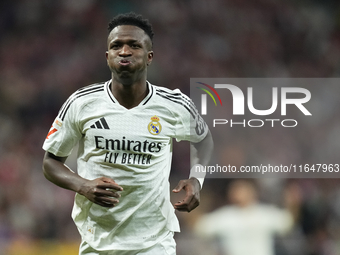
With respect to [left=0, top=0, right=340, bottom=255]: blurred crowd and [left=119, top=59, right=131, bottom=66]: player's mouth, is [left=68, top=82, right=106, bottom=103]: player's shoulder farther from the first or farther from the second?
[left=0, top=0, right=340, bottom=255]: blurred crowd

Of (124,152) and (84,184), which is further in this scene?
(124,152)

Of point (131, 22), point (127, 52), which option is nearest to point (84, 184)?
point (127, 52)

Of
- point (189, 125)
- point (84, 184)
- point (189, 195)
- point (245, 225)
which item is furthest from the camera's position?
point (245, 225)

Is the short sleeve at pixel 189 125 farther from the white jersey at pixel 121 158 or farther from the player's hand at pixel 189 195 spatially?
the player's hand at pixel 189 195

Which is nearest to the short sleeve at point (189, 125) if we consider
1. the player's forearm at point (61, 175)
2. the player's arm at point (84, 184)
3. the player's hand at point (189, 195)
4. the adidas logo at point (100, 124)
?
the player's hand at point (189, 195)

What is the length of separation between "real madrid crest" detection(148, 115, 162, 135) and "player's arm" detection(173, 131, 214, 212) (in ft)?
1.18

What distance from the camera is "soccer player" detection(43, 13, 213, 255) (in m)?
3.00

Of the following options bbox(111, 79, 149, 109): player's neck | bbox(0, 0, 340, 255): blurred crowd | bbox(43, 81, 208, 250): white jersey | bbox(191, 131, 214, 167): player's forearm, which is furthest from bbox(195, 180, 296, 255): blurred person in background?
bbox(111, 79, 149, 109): player's neck

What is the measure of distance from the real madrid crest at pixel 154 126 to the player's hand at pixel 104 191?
487 millimetres

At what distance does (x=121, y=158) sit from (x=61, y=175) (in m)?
0.38

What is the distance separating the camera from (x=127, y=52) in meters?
3.00

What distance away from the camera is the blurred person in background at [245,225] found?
518 cm

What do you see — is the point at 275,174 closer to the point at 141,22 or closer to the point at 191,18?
the point at 191,18

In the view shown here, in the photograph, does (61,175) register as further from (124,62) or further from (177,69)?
Result: (177,69)
